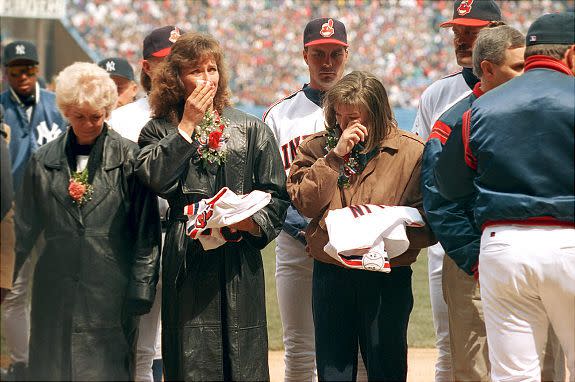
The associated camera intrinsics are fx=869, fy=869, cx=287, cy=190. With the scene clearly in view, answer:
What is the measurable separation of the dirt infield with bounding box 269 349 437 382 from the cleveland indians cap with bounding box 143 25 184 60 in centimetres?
263

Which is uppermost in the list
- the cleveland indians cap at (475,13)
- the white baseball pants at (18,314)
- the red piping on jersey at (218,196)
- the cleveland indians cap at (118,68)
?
the cleveland indians cap at (475,13)

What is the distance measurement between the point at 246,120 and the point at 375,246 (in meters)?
0.91

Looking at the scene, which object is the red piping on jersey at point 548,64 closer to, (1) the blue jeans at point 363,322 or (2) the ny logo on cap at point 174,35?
(1) the blue jeans at point 363,322

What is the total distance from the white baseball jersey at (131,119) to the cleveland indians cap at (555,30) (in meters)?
2.29

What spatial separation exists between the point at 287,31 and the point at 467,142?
26.0 metres

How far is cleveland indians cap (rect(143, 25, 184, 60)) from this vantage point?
5.38 metres

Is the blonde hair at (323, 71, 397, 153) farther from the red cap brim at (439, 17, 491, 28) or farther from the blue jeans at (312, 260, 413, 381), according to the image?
the red cap brim at (439, 17, 491, 28)

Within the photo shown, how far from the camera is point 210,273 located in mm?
4191

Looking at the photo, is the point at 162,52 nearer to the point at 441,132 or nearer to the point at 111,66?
the point at 111,66

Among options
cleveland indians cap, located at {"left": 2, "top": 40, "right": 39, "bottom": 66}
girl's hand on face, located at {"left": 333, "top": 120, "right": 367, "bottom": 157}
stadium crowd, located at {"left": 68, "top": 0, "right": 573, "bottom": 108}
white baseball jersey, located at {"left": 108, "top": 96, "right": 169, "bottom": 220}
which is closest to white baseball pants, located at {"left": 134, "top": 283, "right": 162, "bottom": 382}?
white baseball jersey, located at {"left": 108, "top": 96, "right": 169, "bottom": 220}

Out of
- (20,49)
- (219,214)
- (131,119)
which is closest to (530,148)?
(219,214)

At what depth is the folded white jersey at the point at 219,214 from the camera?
4031 millimetres

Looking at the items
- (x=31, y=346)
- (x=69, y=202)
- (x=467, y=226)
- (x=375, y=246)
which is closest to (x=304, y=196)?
(x=375, y=246)

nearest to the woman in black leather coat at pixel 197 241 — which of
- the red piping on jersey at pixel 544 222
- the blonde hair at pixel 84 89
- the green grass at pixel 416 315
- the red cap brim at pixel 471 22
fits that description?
the blonde hair at pixel 84 89
